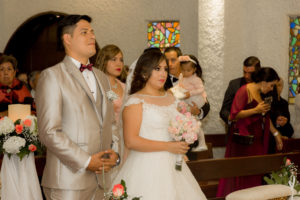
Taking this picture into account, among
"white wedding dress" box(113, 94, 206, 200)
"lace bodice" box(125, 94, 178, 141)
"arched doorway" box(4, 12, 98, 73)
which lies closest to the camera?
"white wedding dress" box(113, 94, 206, 200)

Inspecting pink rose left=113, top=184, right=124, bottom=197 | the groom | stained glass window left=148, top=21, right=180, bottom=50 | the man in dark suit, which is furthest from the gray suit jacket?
stained glass window left=148, top=21, right=180, bottom=50

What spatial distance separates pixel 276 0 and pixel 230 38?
106cm

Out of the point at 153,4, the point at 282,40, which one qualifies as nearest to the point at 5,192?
the point at 282,40

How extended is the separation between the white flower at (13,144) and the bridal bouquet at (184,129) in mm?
1398

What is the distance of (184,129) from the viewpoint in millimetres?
3449

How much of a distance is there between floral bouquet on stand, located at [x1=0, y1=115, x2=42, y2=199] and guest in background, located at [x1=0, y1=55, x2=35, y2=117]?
1.16 m

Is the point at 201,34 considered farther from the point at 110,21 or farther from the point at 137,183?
the point at 137,183

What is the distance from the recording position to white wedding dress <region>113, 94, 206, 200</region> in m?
3.56

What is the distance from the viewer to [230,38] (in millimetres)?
7742

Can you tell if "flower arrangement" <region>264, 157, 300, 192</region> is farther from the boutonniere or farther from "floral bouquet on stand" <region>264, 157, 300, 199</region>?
the boutonniere

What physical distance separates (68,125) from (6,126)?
1.47 metres

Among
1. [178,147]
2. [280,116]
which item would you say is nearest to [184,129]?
[178,147]

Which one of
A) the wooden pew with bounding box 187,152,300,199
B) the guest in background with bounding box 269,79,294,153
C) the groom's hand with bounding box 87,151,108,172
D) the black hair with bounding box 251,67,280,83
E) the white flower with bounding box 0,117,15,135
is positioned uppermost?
the black hair with bounding box 251,67,280,83

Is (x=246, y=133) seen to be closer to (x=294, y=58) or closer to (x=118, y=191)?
(x=118, y=191)
